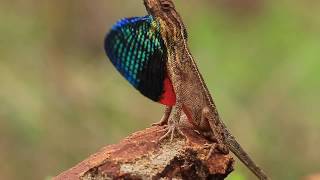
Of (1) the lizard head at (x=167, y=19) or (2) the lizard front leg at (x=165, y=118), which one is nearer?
(1) the lizard head at (x=167, y=19)

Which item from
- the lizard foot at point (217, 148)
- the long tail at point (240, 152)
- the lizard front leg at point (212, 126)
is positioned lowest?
the long tail at point (240, 152)

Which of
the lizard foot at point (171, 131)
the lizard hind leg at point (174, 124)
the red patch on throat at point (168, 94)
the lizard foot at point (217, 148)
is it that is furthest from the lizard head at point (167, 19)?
the lizard foot at point (217, 148)

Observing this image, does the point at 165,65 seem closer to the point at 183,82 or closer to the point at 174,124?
the point at 183,82

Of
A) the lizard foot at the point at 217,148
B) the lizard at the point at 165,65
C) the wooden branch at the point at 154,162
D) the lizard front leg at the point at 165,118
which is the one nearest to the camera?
the wooden branch at the point at 154,162

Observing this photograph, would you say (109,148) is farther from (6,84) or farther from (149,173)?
(6,84)

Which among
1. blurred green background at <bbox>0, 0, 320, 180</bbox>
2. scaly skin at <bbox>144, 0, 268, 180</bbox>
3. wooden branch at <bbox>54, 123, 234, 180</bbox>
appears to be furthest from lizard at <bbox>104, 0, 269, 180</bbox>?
blurred green background at <bbox>0, 0, 320, 180</bbox>

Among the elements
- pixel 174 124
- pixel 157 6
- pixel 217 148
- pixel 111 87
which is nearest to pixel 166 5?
pixel 157 6

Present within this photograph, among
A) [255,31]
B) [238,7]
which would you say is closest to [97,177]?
[255,31]

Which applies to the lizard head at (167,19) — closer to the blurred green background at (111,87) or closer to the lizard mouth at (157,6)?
the lizard mouth at (157,6)
